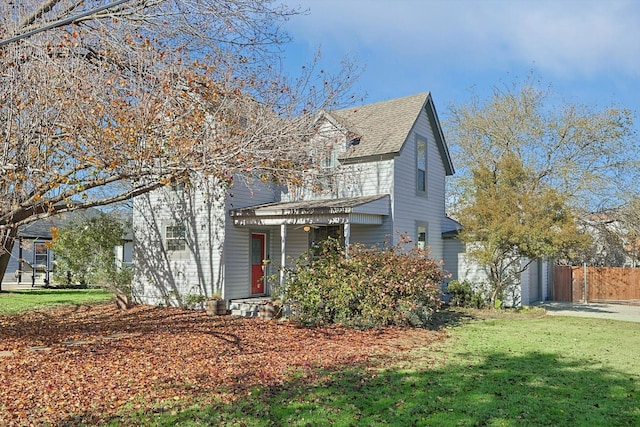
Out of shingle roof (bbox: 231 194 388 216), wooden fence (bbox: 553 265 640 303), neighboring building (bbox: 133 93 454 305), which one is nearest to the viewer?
shingle roof (bbox: 231 194 388 216)

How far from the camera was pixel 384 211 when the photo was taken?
14727 millimetres

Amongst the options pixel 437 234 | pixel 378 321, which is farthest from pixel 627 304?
pixel 378 321

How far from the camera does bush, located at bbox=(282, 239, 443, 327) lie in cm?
1163

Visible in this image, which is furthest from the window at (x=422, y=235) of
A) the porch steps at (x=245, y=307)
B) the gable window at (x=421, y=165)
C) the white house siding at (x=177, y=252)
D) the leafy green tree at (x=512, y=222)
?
the white house siding at (x=177, y=252)

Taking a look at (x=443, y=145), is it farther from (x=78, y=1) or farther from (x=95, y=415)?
(x=95, y=415)

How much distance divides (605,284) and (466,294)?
841 centimetres

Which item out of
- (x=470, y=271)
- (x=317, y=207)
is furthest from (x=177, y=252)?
(x=470, y=271)

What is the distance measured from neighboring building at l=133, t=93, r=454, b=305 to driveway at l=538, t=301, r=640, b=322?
473 centimetres

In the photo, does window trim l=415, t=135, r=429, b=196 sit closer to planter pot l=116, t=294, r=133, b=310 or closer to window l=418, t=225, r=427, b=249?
window l=418, t=225, r=427, b=249

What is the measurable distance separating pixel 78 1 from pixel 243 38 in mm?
3132

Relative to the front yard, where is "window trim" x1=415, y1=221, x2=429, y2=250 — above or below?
above

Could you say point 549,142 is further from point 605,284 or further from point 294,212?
point 294,212

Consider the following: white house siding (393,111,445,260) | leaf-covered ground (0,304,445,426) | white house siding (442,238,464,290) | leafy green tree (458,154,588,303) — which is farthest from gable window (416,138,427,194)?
leaf-covered ground (0,304,445,426)

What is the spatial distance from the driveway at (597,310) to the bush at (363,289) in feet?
20.2
